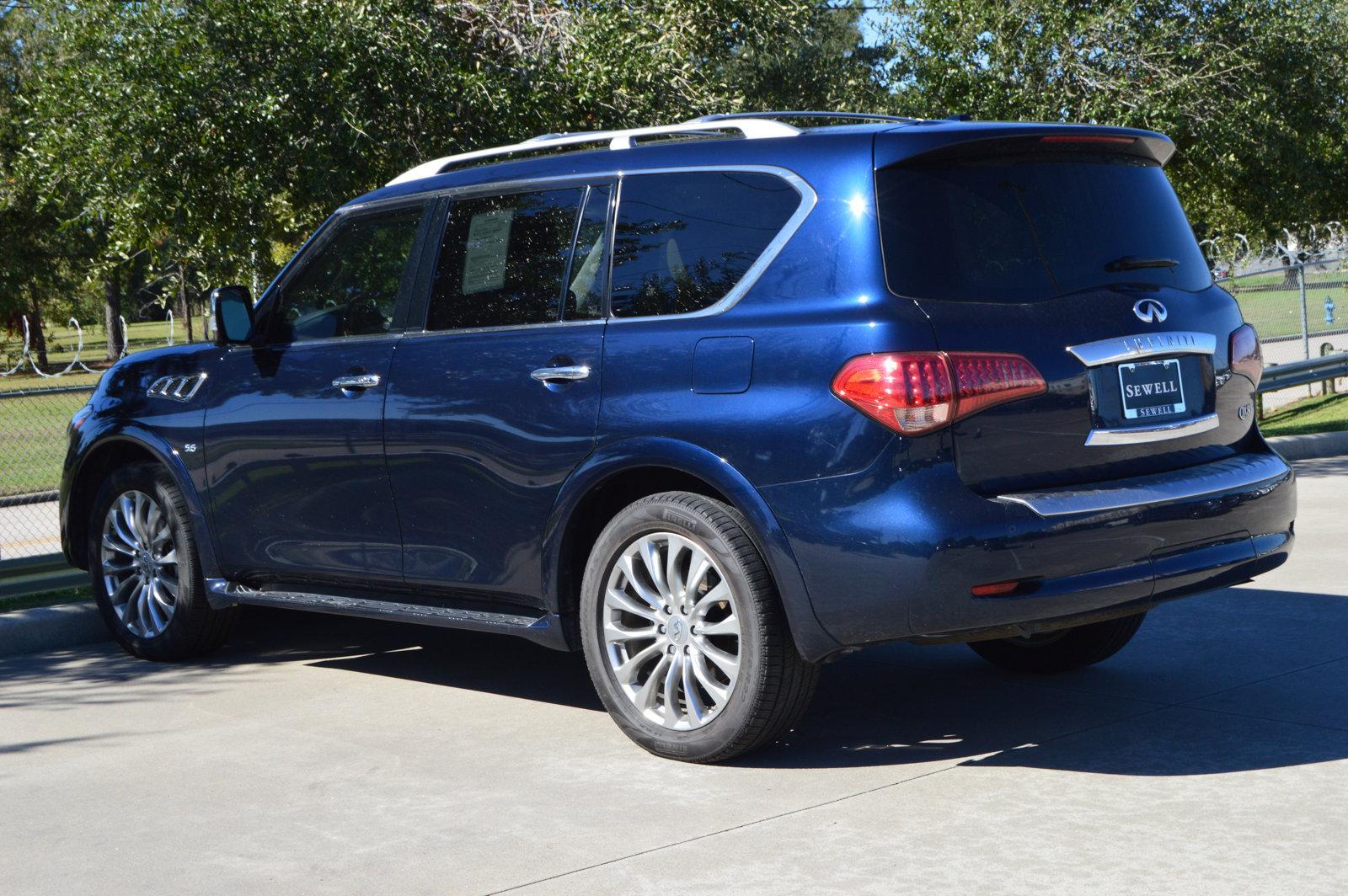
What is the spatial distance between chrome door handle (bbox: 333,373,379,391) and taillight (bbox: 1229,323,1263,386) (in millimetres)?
3049

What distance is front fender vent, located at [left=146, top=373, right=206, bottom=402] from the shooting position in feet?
22.6

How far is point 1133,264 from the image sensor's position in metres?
5.14

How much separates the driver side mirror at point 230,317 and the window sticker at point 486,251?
1256 mm

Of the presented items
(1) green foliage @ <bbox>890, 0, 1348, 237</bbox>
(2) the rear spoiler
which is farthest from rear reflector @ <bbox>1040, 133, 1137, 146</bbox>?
(1) green foliage @ <bbox>890, 0, 1348, 237</bbox>

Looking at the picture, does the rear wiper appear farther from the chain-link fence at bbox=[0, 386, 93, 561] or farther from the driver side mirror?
the chain-link fence at bbox=[0, 386, 93, 561]

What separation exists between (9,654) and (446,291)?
10.8 ft

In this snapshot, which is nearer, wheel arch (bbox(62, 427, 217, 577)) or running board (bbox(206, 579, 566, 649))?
running board (bbox(206, 579, 566, 649))

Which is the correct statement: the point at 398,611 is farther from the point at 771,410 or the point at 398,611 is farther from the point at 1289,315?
the point at 1289,315

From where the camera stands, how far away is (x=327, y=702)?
6.40 m

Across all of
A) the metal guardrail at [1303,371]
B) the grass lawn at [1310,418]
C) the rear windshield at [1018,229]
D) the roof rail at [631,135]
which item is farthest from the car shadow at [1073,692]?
the metal guardrail at [1303,371]

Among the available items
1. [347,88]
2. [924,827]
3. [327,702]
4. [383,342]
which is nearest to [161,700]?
[327,702]

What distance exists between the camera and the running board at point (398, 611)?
18.2ft

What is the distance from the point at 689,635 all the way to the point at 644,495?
530mm

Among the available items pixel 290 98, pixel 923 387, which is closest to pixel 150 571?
pixel 923 387
